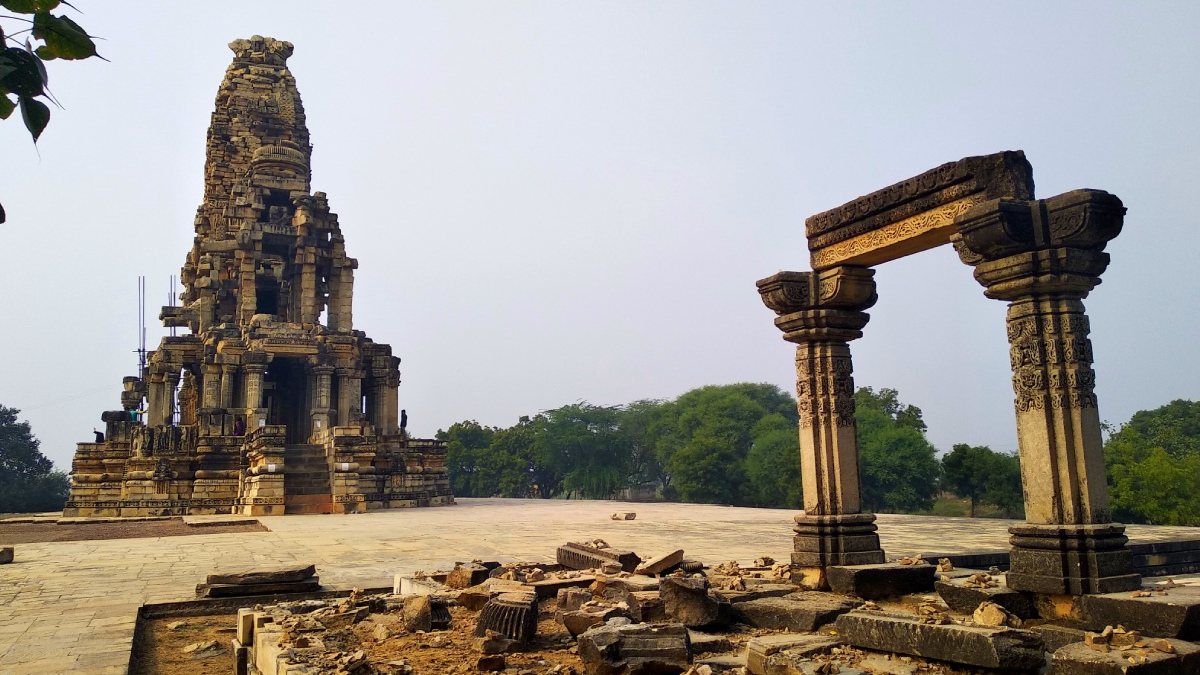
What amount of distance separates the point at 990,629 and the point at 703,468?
36988mm

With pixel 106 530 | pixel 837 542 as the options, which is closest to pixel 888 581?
pixel 837 542

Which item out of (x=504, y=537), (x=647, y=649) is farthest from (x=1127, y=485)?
(x=647, y=649)

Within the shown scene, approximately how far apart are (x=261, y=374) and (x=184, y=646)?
2304 centimetres

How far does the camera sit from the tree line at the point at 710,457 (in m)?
32.5

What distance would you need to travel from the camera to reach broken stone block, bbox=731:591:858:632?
18.6 feet

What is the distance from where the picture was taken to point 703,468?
4084 centimetres

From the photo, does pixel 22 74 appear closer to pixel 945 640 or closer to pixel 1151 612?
pixel 945 640

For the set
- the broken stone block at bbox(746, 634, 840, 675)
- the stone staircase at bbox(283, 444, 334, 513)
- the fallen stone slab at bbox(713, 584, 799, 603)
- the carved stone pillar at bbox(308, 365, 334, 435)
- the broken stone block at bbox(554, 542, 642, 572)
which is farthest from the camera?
the carved stone pillar at bbox(308, 365, 334, 435)

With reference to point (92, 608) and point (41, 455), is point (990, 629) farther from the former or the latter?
point (41, 455)

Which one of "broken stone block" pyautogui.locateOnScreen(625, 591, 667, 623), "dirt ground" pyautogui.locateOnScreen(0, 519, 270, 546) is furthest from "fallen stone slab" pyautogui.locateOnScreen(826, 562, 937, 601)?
"dirt ground" pyautogui.locateOnScreen(0, 519, 270, 546)

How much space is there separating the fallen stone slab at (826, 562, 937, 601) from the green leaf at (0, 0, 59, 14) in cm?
600

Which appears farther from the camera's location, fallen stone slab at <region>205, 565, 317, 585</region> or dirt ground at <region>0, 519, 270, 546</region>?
dirt ground at <region>0, 519, 270, 546</region>

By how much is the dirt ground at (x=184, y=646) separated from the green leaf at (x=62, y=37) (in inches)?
192

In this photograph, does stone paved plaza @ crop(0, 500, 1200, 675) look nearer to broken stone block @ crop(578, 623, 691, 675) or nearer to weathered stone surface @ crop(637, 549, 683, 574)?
weathered stone surface @ crop(637, 549, 683, 574)
